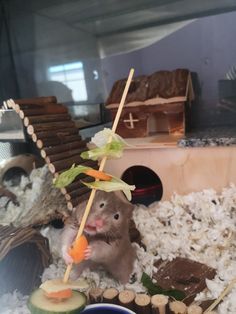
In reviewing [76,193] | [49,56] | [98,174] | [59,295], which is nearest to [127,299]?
[59,295]

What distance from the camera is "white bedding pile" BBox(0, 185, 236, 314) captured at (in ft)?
2.66

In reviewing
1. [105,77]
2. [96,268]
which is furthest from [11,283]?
[105,77]

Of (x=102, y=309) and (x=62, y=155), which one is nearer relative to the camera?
(x=102, y=309)

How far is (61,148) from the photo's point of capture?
1.05m

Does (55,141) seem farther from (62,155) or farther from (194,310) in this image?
(194,310)

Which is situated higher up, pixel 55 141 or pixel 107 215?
pixel 55 141

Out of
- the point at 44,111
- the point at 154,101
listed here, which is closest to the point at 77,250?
the point at 44,111

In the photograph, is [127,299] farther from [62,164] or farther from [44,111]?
[44,111]

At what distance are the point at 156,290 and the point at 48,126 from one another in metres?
0.57

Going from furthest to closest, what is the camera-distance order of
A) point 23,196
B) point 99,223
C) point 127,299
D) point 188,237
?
point 23,196
point 188,237
point 99,223
point 127,299

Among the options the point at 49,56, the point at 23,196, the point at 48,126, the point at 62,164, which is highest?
the point at 49,56

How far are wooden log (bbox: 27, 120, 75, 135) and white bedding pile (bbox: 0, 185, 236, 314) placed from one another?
1.03 ft

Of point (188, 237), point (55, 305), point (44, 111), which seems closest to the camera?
point (55, 305)

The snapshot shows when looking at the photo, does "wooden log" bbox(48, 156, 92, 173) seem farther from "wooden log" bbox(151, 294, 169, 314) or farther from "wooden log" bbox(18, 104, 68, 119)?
"wooden log" bbox(151, 294, 169, 314)
